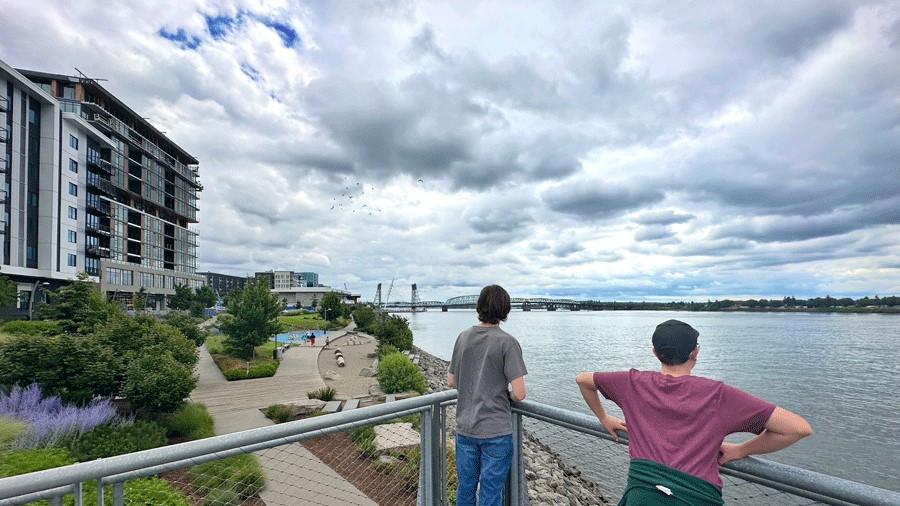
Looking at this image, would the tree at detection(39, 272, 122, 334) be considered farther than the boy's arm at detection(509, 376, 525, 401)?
Yes

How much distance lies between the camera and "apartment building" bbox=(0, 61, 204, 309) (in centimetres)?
4691

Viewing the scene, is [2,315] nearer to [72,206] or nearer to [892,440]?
[72,206]

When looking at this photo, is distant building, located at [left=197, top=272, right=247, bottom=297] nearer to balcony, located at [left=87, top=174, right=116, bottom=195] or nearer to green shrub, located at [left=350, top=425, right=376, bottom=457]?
balcony, located at [left=87, top=174, right=116, bottom=195]

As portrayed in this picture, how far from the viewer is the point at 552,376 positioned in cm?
2705

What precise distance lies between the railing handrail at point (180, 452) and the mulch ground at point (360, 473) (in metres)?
4.10

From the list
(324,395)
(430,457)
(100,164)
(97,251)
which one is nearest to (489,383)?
(430,457)

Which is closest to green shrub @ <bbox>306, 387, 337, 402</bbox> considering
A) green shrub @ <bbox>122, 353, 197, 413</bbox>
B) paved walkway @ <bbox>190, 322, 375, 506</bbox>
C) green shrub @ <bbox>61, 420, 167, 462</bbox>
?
paved walkway @ <bbox>190, 322, 375, 506</bbox>

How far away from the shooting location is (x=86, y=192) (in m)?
56.3

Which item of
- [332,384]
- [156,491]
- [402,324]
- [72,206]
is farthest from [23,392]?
[72,206]

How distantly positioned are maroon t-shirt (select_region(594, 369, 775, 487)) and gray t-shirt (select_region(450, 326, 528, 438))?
0.91 metres

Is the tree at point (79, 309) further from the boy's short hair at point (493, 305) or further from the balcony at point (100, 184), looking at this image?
the balcony at point (100, 184)

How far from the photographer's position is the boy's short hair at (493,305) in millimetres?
3205

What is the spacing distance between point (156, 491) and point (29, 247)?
59.6 metres

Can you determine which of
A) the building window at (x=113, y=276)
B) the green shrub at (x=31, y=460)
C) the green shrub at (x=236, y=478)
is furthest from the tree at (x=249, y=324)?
the building window at (x=113, y=276)
